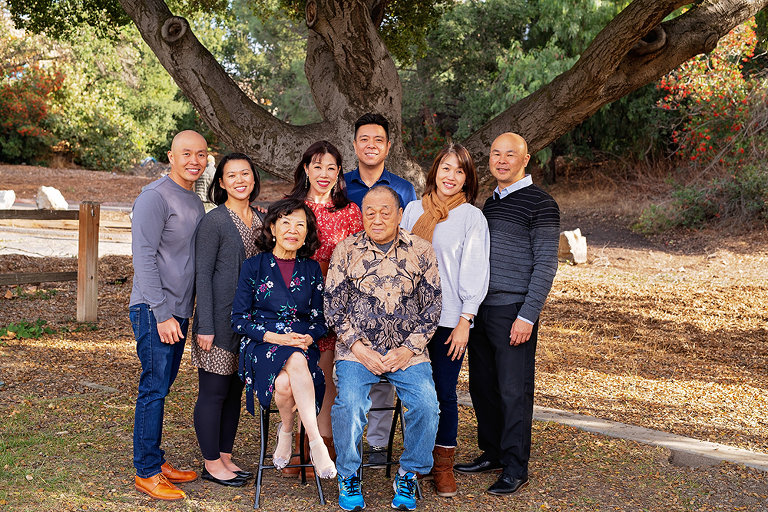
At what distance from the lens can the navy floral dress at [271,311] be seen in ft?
11.0

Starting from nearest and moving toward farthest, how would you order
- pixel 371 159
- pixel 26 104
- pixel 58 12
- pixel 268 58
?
1. pixel 371 159
2. pixel 58 12
3. pixel 26 104
4. pixel 268 58

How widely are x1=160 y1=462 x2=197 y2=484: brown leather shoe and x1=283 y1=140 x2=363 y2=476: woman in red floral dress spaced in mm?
715

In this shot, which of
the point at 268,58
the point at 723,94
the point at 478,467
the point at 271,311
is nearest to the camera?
the point at 271,311

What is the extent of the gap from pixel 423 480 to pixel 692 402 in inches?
104

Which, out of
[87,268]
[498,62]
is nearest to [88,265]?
[87,268]

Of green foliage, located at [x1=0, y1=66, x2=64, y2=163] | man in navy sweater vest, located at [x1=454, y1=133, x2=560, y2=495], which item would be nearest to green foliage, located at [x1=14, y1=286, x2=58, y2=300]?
man in navy sweater vest, located at [x1=454, y1=133, x2=560, y2=495]

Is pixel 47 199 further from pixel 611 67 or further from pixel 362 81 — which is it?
pixel 611 67

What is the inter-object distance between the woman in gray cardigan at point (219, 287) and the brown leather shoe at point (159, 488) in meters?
0.24

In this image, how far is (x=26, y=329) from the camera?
22.6 ft

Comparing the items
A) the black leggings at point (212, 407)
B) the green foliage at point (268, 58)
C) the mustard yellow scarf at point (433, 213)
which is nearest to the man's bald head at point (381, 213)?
the mustard yellow scarf at point (433, 213)

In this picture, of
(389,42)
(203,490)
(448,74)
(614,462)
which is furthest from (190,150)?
(448,74)

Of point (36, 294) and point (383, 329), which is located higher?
point (383, 329)

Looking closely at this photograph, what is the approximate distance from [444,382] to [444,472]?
457 millimetres

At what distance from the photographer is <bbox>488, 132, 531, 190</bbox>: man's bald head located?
11.7 ft
